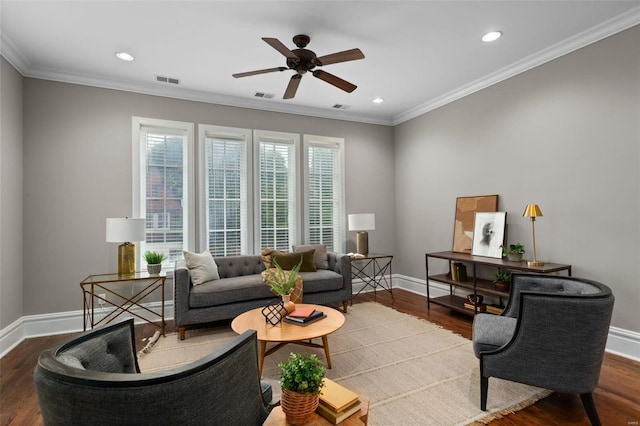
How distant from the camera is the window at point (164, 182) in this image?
13.6 feet

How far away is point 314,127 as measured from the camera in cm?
523

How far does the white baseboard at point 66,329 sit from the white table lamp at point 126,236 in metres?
0.71

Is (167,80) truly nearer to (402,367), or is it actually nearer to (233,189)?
(233,189)

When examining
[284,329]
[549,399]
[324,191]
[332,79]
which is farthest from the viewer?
[324,191]

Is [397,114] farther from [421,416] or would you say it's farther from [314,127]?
[421,416]

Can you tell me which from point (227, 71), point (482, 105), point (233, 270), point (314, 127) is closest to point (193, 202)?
point (233, 270)

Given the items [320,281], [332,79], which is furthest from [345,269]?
[332,79]

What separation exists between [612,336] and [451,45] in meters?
3.18

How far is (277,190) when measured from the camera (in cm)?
495

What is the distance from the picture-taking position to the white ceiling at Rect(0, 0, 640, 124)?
105 inches

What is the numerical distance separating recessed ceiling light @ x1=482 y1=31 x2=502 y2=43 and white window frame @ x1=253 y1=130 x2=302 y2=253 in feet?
9.15

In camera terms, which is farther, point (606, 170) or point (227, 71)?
point (227, 71)

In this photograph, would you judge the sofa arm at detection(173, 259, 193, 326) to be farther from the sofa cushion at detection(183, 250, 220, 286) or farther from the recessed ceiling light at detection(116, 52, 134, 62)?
the recessed ceiling light at detection(116, 52, 134, 62)

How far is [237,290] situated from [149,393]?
2.71m
